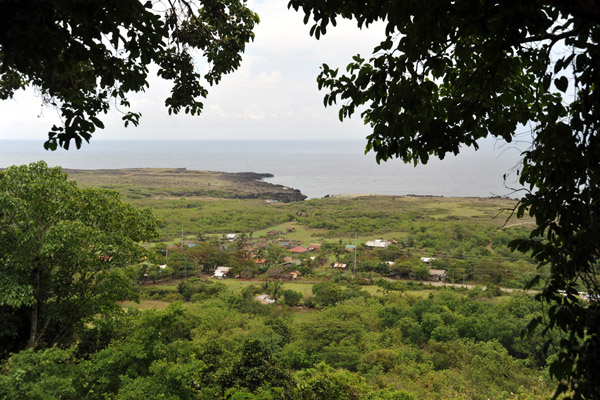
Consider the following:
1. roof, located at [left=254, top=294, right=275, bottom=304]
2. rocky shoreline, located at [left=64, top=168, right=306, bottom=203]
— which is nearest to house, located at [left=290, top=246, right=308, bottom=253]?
roof, located at [left=254, top=294, right=275, bottom=304]

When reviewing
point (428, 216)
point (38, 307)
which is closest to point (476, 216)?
point (428, 216)

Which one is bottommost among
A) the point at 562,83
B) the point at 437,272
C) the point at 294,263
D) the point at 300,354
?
the point at 300,354

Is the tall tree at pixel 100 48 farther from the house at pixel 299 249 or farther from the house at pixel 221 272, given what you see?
the house at pixel 299 249

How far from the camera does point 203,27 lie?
3742 millimetres

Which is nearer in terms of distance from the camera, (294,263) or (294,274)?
(294,274)

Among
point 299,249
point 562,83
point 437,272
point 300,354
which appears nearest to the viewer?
point 562,83

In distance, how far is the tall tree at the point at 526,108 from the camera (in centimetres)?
147

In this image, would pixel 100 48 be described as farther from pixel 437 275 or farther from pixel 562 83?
pixel 437 275

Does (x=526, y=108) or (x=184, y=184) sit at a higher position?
(x=526, y=108)

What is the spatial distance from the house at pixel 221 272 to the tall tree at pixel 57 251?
55.7 ft

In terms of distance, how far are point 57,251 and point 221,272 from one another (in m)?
19.2

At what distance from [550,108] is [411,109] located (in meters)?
0.90

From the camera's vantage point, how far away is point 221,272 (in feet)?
80.3

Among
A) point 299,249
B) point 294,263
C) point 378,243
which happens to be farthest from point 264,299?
point 378,243
